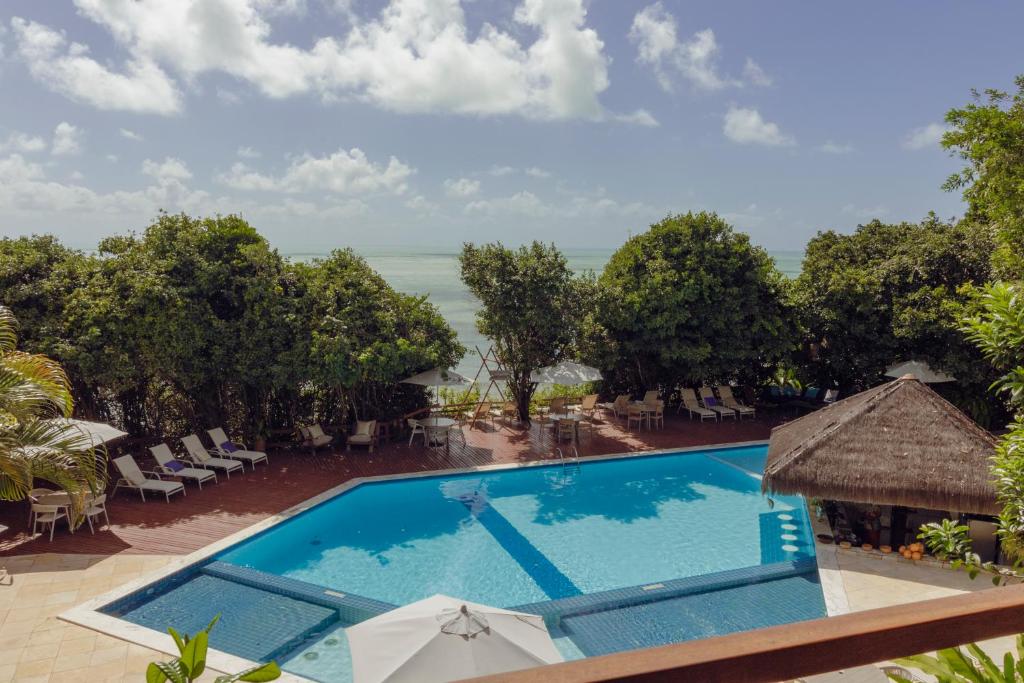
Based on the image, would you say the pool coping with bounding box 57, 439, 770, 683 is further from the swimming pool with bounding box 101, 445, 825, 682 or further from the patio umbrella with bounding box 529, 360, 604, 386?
the patio umbrella with bounding box 529, 360, 604, 386

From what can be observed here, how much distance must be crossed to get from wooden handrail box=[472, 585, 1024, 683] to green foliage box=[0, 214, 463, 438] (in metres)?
14.2

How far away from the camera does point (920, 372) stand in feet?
55.0

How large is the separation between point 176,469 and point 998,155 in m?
21.7

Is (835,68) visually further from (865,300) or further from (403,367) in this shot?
(403,367)

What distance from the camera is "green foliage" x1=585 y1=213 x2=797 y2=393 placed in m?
18.2

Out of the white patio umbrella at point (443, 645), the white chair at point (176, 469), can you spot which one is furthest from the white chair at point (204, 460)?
the white patio umbrella at point (443, 645)

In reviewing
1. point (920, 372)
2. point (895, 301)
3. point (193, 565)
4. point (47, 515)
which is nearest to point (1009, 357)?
Answer: point (193, 565)

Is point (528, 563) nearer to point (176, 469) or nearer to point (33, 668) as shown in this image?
point (33, 668)

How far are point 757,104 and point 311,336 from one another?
80.5ft

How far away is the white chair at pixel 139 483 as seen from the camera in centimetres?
1262

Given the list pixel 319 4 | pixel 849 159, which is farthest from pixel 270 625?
pixel 849 159

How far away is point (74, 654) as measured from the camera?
7.58 m

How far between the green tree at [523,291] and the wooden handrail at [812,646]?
15372mm

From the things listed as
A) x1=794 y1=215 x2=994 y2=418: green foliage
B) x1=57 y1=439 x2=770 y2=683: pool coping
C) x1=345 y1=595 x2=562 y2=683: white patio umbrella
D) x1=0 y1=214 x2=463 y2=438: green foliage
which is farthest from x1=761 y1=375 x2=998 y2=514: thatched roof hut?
x1=0 y1=214 x2=463 y2=438: green foliage
